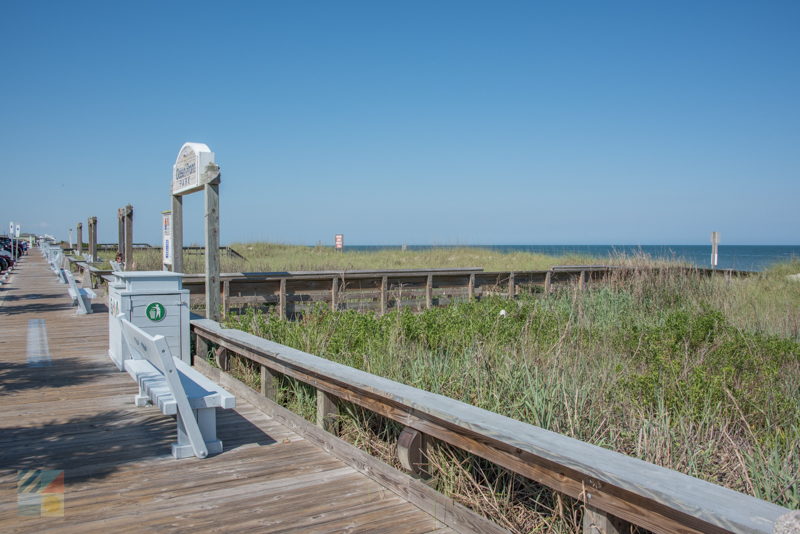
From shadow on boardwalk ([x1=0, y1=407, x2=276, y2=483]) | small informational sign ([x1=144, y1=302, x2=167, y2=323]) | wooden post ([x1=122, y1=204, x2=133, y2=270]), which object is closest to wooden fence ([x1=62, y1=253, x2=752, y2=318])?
wooden post ([x1=122, y1=204, x2=133, y2=270])

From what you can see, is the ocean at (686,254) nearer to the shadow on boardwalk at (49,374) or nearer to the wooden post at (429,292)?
the wooden post at (429,292)

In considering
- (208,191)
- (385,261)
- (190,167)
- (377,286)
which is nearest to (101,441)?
(208,191)

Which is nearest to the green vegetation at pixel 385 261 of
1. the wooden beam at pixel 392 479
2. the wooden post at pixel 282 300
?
the wooden post at pixel 282 300

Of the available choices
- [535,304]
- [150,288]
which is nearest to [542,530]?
[150,288]

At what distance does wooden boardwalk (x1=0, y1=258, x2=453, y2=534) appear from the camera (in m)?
3.40

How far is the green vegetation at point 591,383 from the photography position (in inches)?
141

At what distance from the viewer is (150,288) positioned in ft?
23.0

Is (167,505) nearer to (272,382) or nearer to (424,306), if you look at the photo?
(272,382)

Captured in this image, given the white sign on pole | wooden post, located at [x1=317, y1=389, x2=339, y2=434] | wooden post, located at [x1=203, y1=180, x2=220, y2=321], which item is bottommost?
wooden post, located at [x1=317, y1=389, x2=339, y2=434]

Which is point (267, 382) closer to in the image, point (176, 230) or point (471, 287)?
point (176, 230)

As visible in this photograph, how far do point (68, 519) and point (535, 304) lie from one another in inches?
315

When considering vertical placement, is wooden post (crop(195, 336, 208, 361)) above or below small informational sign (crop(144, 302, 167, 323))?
below

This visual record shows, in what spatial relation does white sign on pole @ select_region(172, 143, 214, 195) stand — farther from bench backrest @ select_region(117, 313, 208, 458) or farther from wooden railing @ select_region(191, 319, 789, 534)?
wooden railing @ select_region(191, 319, 789, 534)

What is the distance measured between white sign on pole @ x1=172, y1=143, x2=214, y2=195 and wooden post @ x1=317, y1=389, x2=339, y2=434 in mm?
3980
